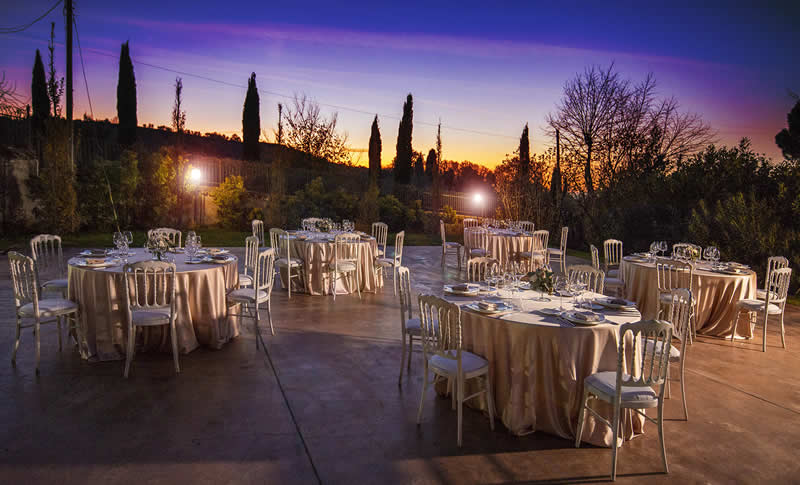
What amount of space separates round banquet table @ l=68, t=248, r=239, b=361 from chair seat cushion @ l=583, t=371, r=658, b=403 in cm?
374

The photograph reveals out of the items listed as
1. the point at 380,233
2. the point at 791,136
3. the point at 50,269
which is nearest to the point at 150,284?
the point at 50,269

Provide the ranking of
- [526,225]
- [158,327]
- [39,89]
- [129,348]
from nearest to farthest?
[129,348], [158,327], [526,225], [39,89]

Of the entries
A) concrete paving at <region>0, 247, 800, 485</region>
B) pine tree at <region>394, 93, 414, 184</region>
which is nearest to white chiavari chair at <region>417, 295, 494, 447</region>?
concrete paving at <region>0, 247, 800, 485</region>

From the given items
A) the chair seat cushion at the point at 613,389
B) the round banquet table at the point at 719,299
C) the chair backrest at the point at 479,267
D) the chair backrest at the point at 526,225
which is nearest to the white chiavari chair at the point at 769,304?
the round banquet table at the point at 719,299

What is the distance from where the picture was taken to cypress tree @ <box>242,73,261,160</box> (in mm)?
20406

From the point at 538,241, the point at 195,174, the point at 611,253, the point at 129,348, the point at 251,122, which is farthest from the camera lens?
the point at 251,122

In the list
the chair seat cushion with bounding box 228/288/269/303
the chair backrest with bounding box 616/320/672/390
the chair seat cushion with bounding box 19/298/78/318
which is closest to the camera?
the chair backrest with bounding box 616/320/672/390

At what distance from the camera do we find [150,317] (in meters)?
4.20

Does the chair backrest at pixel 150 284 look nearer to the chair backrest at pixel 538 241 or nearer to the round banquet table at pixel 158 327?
the round banquet table at pixel 158 327

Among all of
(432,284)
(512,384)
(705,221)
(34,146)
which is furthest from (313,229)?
(34,146)

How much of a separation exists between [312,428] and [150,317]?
1.94m

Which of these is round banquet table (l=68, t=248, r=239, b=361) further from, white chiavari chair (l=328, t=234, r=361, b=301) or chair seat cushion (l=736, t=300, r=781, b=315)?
chair seat cushion (l=736, t=300, r=781, b=315)

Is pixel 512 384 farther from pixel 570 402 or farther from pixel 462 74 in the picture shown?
pixel 462 74

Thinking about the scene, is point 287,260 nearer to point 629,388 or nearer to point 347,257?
point 347,257
